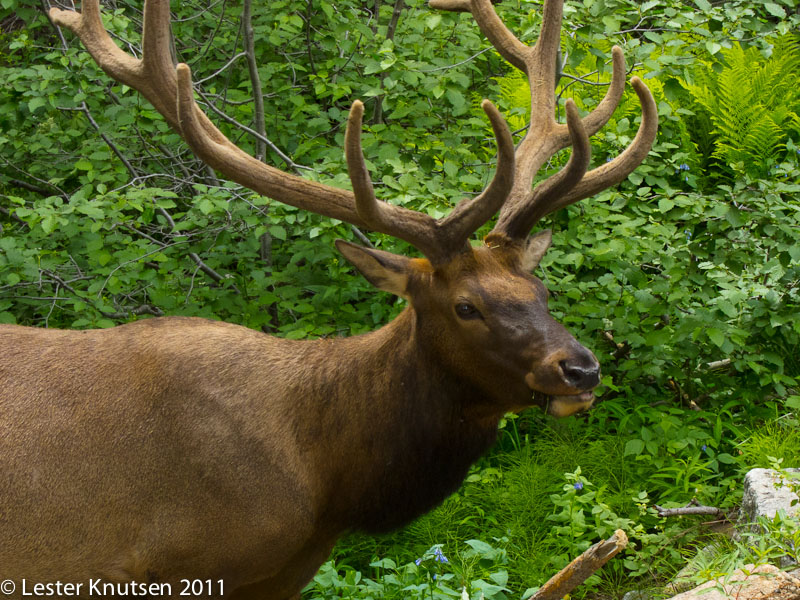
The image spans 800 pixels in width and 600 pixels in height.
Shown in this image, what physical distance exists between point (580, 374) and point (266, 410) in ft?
4.30

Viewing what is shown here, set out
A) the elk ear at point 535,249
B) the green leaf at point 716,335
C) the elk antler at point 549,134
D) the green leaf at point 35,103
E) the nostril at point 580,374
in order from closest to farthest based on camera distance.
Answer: the nostril at point 580,374 → the elk antler at point 549,134 → the elk ear at point 535,249 → the green leaf at point 716,335 → the green leaf at point 35,103

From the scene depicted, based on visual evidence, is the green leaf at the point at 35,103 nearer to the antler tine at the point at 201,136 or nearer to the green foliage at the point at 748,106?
the antler tine at the point at 201,136

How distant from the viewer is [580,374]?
355 centimetres

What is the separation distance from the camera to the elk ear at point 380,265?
13.2ft

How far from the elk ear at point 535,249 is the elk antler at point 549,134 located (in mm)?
140

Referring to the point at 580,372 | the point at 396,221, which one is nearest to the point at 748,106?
the point at 396,221

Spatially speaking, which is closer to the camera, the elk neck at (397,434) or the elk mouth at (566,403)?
the elk mouth at (566,403)

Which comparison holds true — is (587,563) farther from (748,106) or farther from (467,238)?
(748,106)

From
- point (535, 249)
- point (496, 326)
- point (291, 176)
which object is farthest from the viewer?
point (535, 249)

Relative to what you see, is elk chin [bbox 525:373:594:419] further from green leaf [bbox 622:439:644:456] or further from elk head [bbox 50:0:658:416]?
green leaf [bbox 622:439:644:456]

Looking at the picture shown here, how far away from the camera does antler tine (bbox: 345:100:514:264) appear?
375cm

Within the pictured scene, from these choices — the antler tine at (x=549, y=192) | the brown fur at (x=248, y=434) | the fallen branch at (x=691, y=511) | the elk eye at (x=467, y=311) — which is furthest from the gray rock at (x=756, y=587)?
the antler tine at (x=549, y=192)

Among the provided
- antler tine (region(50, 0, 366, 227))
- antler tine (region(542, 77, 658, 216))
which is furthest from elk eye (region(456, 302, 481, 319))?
antler tine (region(542, 77, 658, 216))

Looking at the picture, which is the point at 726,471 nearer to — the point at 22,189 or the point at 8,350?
the point at 8,350
